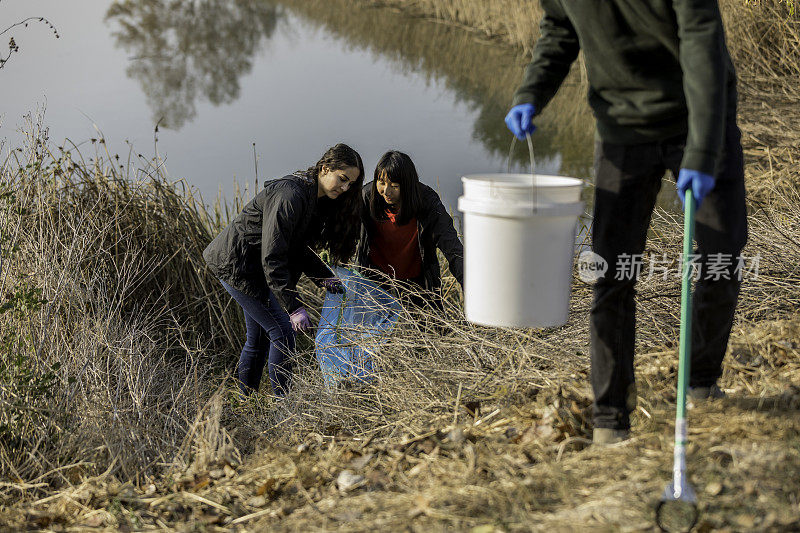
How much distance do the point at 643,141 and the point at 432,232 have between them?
2.16 metres

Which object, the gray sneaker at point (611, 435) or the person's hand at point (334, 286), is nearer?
the gray sneaker at point (611, 435)

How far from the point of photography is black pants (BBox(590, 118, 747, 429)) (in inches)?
95.7

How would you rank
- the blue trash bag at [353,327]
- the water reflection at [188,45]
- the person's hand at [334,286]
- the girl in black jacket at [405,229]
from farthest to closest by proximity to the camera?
1. the water reflection at [188,45]
2. the person's hand at [334,286]
3. the girl in black jacket at [405,229]
4. the blue trash bag at [353,327]

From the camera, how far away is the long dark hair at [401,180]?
4.29m

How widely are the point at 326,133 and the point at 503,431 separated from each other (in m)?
9.37

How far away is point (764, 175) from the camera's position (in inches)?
291

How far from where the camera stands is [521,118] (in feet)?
8.61

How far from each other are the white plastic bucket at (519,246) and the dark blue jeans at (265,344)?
88.6 inches

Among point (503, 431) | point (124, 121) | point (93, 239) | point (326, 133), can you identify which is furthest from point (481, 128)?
point (503, 431)

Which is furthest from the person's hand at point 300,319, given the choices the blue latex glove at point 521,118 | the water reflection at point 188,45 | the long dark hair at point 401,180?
the water reflection at point 188,45

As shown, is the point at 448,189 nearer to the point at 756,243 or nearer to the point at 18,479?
the point at 756,243

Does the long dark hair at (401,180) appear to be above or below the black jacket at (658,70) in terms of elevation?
below

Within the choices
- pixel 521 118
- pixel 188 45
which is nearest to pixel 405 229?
pixel 521 118

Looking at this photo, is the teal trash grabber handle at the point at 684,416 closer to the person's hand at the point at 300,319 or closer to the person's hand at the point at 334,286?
the person's hand at the point at 300,319
